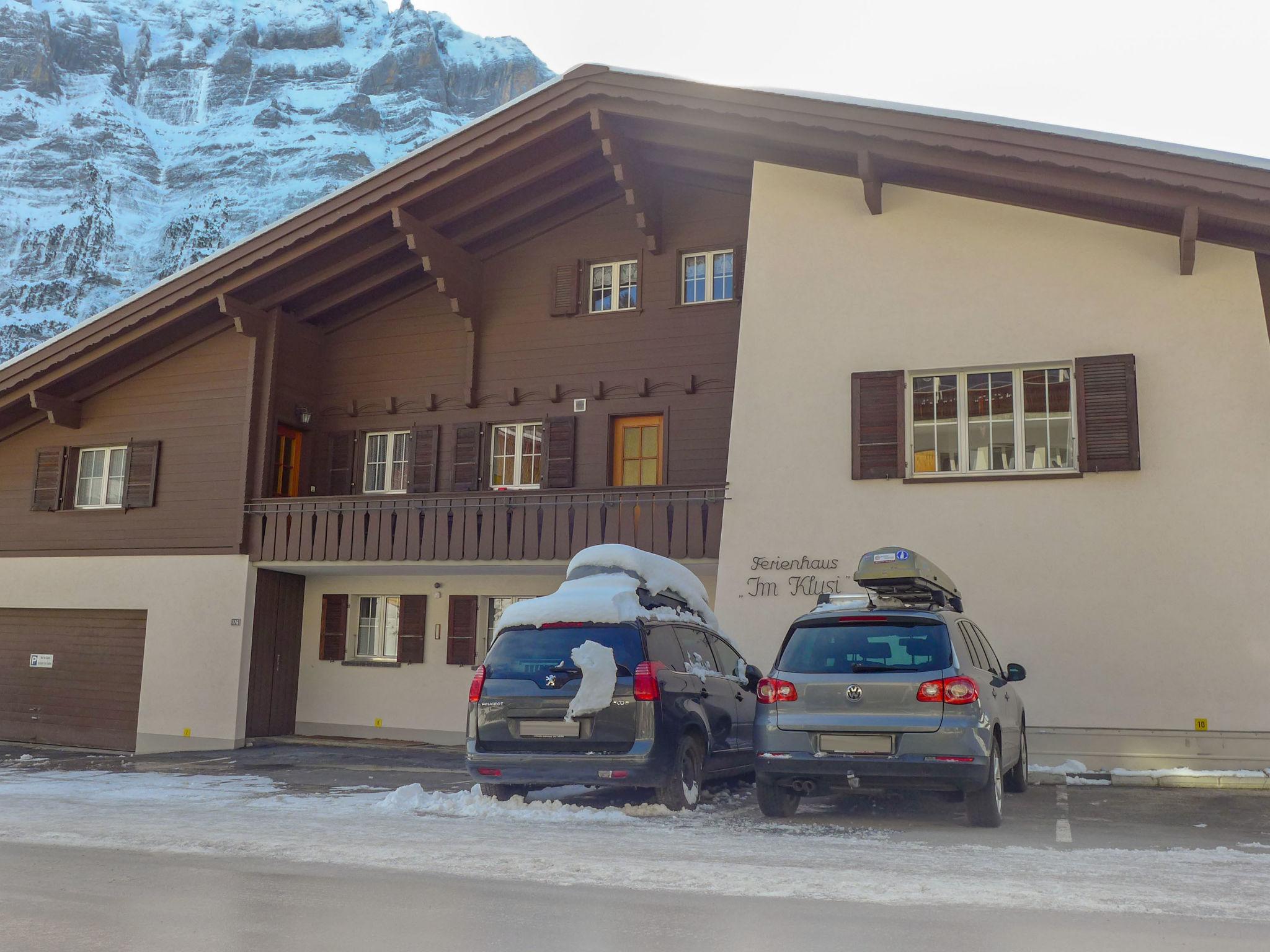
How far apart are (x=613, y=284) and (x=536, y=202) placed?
5.85ft

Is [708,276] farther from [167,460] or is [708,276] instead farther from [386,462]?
[167,460]

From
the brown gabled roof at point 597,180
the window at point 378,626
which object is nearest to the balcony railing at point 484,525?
the window at point 378,626

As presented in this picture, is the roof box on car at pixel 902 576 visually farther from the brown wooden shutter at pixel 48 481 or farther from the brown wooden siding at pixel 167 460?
the brown wooden shutter at pixel 48 481

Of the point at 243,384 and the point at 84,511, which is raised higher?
the point at 243,384

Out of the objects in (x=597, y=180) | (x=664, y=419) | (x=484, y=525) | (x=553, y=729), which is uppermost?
(x=597, y=180)

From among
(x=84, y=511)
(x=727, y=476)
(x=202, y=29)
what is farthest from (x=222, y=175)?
(x=727, y=476)

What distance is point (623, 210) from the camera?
17703 millimetres

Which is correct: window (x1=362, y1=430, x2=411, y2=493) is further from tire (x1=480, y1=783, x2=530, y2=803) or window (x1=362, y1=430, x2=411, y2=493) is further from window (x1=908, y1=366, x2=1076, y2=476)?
tire (x1=480, y1=783, x2=530, y2=803)

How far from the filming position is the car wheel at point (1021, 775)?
10203mm

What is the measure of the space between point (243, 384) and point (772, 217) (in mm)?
9178

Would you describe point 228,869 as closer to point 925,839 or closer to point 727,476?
point 925,839

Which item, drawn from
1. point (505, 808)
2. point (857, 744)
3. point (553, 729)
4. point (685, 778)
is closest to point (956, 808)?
point (857, 744)

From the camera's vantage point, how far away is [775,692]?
8.14 m

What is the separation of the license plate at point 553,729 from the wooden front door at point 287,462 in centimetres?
1102
